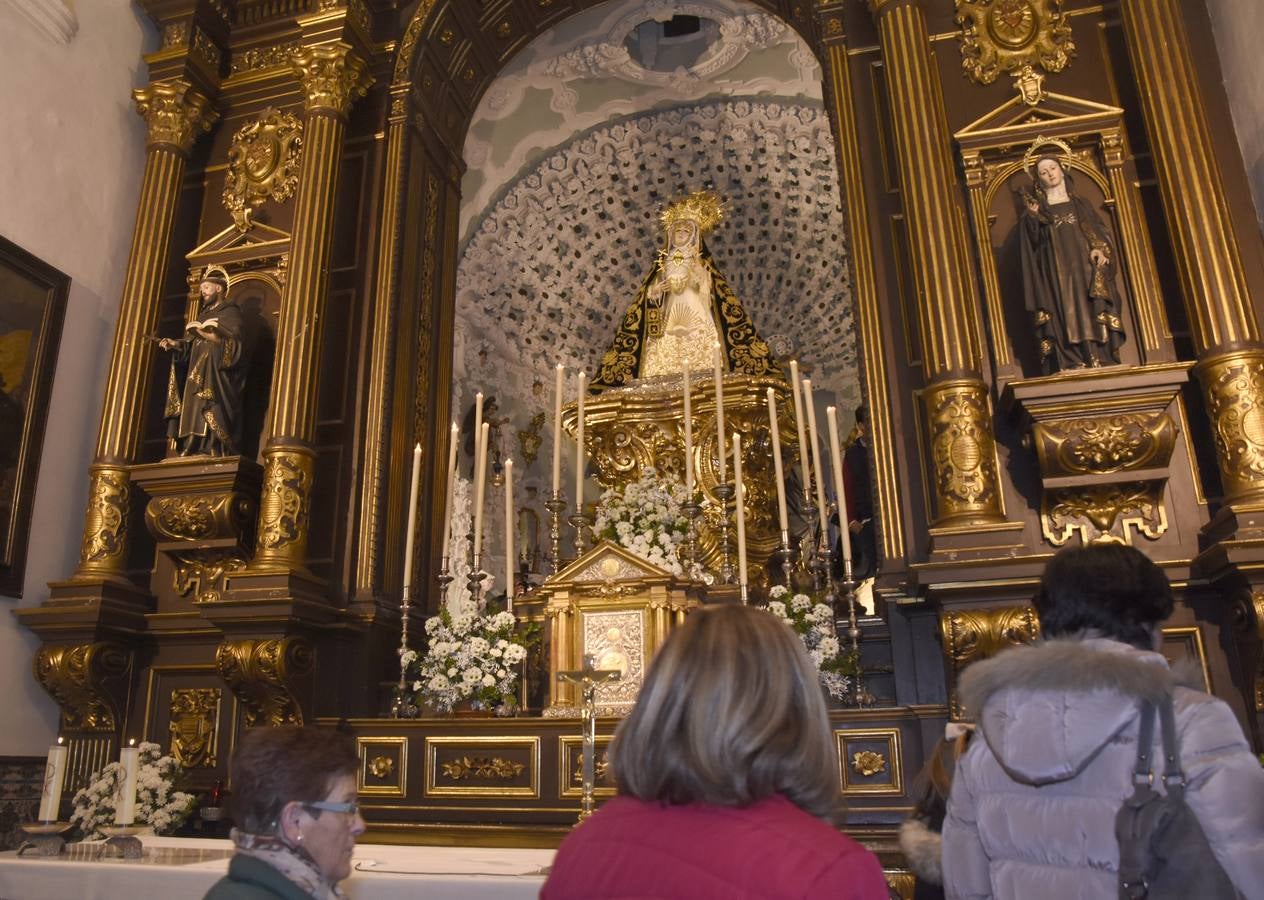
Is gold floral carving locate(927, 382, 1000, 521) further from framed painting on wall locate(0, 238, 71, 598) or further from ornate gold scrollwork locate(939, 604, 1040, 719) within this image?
framed painting on wall locate(0, 238, 71, 598)

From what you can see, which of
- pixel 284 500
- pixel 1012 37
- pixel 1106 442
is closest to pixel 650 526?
pixel 284 500

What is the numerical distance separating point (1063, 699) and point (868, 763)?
2.20 m

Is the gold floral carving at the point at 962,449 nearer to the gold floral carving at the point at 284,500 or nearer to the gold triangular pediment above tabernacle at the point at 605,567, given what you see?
the gold triangular pediment above tabernacle at the point at 605,567

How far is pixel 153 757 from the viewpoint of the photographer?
490cm

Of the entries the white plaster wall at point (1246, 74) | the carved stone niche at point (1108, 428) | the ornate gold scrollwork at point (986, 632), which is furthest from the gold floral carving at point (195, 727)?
the white plaster wall at point (1246, 74)

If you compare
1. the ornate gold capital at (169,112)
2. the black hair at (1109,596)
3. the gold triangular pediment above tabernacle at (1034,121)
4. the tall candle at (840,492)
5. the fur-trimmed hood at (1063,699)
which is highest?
the ornate gold capital at (169,112)

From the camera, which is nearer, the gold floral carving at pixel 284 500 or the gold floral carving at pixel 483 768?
the gold floral carving at pixel 483 768

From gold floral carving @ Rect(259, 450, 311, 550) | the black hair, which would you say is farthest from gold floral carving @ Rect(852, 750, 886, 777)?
gold floral carving @ Rect(259, 450, 311, 550)

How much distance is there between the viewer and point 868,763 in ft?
12.5

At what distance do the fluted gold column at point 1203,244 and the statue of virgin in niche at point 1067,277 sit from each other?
309 millimetres

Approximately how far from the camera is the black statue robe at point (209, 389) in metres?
5.45

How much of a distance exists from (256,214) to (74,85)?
1191mm

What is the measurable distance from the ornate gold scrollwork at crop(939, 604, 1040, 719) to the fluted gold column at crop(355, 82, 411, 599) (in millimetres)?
2907

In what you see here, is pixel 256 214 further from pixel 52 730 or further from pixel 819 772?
pixel 819 772
